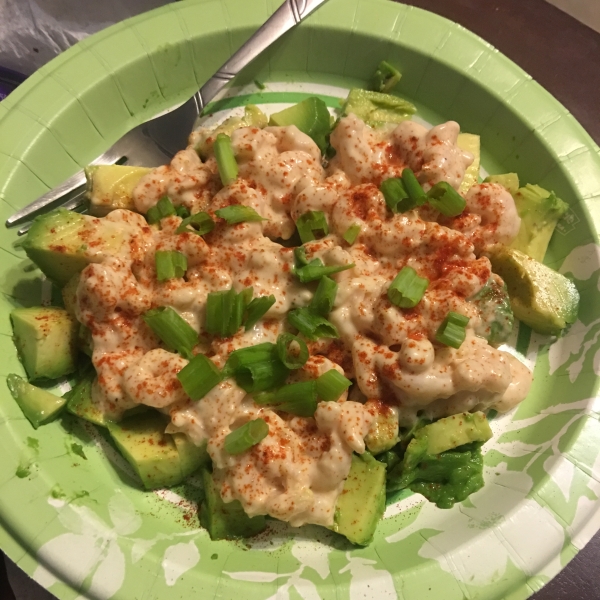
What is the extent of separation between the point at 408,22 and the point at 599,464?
7.54 feet

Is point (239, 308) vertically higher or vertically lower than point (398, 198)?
lower

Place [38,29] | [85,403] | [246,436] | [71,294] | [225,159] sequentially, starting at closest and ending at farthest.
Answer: [246,436] → [85,403] → [71,294] → [225,159] → [38,29]

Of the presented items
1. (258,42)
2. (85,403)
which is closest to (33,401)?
(85,403)

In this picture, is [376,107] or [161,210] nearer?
[161,210]

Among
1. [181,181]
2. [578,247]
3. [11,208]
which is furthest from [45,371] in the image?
[578,247]

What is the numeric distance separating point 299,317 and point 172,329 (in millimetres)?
499

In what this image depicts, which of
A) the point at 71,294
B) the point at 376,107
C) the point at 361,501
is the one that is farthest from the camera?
the point at 376,107

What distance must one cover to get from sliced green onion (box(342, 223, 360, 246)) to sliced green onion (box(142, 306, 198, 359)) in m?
0.75

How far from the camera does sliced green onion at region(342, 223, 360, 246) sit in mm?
2168

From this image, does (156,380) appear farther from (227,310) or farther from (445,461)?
(445,461)

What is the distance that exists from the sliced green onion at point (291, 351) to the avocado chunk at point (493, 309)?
2.44 ft

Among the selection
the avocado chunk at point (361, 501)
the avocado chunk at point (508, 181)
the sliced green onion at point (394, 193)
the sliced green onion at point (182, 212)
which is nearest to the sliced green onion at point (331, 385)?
the avocado chunk at point (361, 501)

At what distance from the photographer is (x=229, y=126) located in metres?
2.53

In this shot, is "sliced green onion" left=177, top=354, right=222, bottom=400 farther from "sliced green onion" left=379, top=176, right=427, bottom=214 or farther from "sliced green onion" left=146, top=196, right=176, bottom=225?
"sliced green onion" left=379, top=176, right=427, bottom=214
